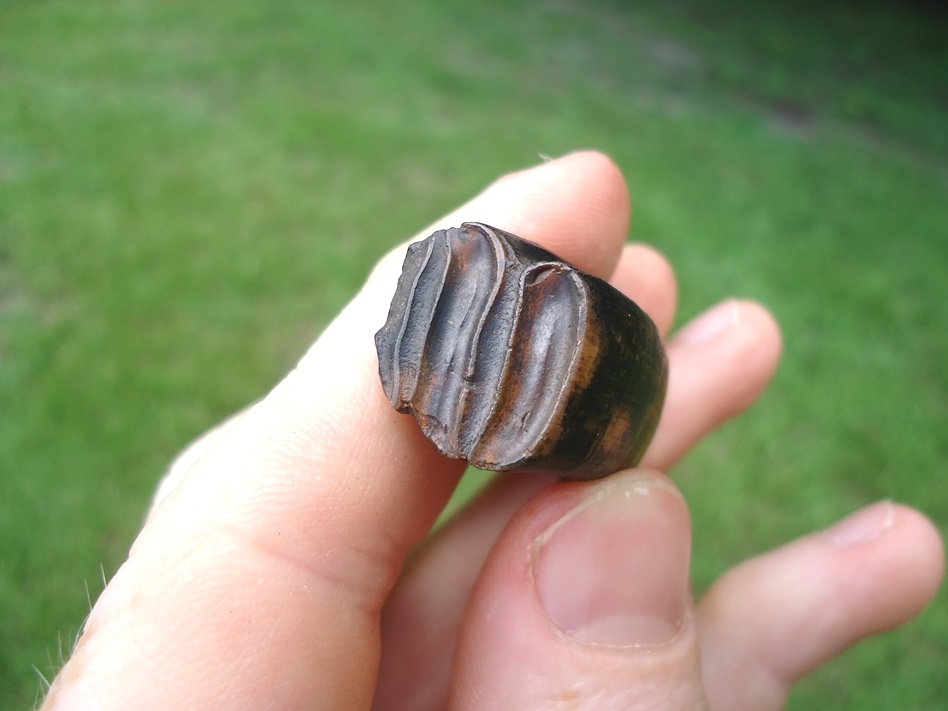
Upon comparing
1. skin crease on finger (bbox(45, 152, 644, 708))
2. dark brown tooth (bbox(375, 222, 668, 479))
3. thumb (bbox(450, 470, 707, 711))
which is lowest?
thumb (bbox(450, 470, 707, 711))

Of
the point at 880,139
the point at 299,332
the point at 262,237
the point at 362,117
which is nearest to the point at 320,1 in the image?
the point at 362,117

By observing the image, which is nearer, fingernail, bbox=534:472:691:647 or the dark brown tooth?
the dark brown tooth

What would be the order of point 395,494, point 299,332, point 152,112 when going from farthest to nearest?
point 152,112, point 299,332, point 395,494

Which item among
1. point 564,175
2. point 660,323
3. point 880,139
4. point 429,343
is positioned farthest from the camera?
point 880,139

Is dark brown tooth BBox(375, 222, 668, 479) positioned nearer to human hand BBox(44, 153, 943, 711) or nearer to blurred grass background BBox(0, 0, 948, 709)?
human hand BBox(44, 153, 943, 711)

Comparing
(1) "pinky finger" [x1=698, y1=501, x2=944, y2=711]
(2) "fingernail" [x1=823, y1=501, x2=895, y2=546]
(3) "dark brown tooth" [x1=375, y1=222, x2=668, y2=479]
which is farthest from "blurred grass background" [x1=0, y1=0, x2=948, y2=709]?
(3) "dark brown tooth" [x1=375, y1=222, x2=668, y2=479]

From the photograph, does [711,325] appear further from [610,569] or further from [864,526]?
[610,569]

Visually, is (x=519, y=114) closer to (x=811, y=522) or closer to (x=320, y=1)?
(x=320, y=1)

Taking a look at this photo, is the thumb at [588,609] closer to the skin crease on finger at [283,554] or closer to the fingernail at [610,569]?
the fingernail at [610,569]
